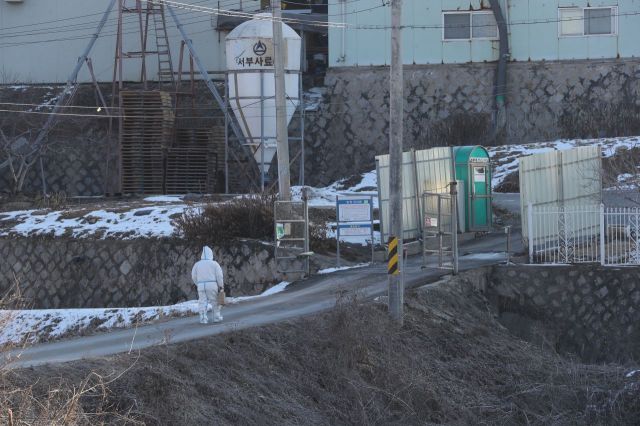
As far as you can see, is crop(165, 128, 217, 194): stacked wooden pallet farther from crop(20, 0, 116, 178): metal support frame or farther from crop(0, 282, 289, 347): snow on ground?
crop(0, 282, 289, 347): snow on ground

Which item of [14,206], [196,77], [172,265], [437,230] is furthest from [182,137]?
[437,230]

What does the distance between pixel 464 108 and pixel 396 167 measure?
22030mm

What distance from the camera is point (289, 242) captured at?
23953 mm

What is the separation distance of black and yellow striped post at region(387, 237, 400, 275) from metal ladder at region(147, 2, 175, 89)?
23.4 m

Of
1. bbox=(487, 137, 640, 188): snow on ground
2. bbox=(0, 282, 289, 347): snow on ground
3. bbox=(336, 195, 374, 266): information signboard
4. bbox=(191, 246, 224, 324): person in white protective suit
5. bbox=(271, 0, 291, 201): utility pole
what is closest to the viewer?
bbox=(191, 246, 224, 324): person in white protective suit

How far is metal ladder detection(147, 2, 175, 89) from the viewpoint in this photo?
4019cm

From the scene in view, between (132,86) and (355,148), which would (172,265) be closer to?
(355,148)

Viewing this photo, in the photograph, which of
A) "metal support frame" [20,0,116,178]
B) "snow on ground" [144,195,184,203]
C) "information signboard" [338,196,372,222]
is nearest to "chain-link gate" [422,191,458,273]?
Answer: "information signboard" [338,196,372,222]

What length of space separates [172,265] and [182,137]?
14117mm

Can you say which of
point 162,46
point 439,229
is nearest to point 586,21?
point 162,46

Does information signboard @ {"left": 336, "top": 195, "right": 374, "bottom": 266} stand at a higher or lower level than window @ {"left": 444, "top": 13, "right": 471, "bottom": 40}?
lower

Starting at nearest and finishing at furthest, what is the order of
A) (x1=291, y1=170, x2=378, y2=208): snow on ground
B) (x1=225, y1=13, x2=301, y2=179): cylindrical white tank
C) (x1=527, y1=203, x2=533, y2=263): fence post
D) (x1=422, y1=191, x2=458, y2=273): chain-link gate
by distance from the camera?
(x1=422, y1=191, x2=458, y2=273): chain-link gate, (x1=527, y1=203, x2=533, y2=263): fence post, (x1=291, y1=170, x2=378, y2=208): snow on ground, (x1=225, y1=13, x2=301, y2=179): cylindrical white tank

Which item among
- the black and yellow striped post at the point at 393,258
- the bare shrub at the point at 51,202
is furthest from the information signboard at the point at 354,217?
the bare shrub at the point at 51,202

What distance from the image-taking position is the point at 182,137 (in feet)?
128
